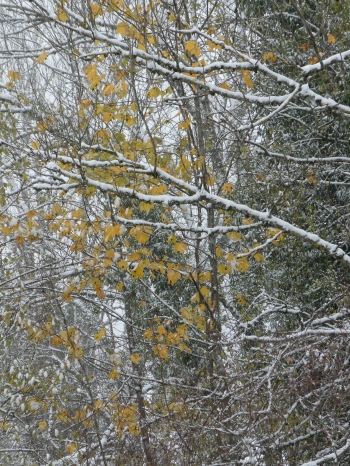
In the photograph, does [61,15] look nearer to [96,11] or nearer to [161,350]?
[96,11]

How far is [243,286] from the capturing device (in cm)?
933

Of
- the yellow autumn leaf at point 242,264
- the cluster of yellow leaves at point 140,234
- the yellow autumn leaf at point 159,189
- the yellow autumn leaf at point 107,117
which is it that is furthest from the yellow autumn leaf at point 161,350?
the yellow autumn leaf at point 107,117

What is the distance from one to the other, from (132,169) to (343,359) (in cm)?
256

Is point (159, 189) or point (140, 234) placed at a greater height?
point (159, 189)

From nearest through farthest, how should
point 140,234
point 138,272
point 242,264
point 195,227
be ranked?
point 138,272 → point 140,234 → point 195,227 → point 242,264

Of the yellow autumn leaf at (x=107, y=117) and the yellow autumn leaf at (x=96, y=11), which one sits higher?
the yellow autumn leaf at (x=96, y=11)

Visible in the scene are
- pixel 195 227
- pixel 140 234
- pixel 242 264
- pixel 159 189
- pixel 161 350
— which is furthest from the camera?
pixel 161 350

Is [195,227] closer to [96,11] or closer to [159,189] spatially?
[159,189]

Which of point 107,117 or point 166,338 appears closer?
point 107,117

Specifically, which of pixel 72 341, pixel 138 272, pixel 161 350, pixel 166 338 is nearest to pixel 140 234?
pixel 138 272

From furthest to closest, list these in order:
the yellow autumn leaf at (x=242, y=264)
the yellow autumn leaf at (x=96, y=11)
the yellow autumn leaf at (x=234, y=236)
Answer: the yellow autumn leaf at (x=242, y=264)
the yellow autumn leaf at (x=234, y=236)
the yellow autumn leaf at (x=96, y=11)

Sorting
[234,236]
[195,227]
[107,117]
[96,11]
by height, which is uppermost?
[96,11]

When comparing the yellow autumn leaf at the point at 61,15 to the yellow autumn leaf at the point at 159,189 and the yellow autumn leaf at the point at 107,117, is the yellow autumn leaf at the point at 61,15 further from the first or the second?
the yellow autumn leaf at the point at 159,189

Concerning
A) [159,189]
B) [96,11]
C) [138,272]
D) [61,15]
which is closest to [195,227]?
[159,189]
